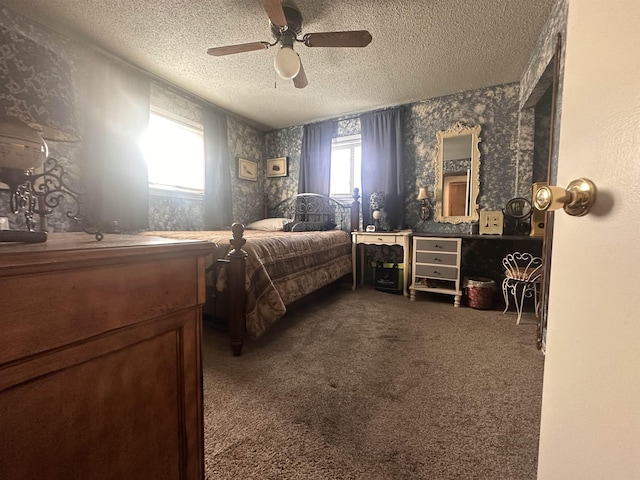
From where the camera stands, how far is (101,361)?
51 cm

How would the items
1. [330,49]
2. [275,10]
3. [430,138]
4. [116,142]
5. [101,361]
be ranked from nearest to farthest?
1. [101,361]
2. [275,10]
3. [330,49]
4. [116,142]
5. [430,138]

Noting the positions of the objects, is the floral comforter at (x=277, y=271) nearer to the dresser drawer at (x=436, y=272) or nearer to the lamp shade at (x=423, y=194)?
the dresser drawer at (x=436, y=272)

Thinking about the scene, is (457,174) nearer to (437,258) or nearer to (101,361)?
(437,258)

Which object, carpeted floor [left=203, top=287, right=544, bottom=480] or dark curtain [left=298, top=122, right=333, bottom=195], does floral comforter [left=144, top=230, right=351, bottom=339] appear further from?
dark curtain [left=298, top=122, right=333, bottom=195]

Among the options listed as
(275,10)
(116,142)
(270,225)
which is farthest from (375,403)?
(116,142)

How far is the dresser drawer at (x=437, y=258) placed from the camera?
2.90m

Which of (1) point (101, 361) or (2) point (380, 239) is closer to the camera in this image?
(1) point (101, 361)

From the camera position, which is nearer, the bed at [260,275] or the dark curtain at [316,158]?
the bed at [260,275]

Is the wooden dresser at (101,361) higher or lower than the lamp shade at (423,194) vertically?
lower

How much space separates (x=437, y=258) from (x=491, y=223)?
2.30 ft

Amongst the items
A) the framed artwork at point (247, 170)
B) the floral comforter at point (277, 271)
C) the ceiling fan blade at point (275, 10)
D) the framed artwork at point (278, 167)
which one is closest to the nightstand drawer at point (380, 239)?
the floral comforter at point (277, 271)

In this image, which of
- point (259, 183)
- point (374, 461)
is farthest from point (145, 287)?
point (259, 183)

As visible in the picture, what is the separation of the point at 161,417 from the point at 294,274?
1.79m

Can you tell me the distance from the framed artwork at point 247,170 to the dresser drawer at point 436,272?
301 centimetres
